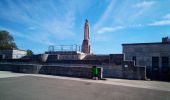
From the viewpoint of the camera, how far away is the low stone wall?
20.1 m

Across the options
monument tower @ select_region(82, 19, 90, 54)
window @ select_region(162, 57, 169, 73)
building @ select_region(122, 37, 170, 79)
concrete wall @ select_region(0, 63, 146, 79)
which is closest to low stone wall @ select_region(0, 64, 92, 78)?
concrete wall @ select_region(0, 63, 146, 79)

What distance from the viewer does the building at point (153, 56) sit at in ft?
84.2

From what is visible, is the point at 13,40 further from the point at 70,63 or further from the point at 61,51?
the point at 70,63

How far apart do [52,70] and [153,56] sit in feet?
49.5

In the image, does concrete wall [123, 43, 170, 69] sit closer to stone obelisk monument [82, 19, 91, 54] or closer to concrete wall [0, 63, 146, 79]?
concrete wall [0, 63, 146, 79]

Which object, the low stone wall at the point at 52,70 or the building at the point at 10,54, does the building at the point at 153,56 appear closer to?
the low stone wall at the point at 52,70

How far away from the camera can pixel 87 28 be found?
119ft

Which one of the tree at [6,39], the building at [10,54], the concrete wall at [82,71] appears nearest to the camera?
the concrete wall at [82,71]

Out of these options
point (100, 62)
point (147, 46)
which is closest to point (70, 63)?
point (100, 62)

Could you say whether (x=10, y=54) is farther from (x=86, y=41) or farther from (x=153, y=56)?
(x=153, y=56)

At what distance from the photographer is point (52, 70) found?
22.5 m

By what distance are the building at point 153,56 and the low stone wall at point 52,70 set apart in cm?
1026

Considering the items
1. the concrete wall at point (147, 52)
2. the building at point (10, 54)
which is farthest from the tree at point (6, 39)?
the concrete wall at point (147, 52)

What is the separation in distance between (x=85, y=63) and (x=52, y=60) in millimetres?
6384
